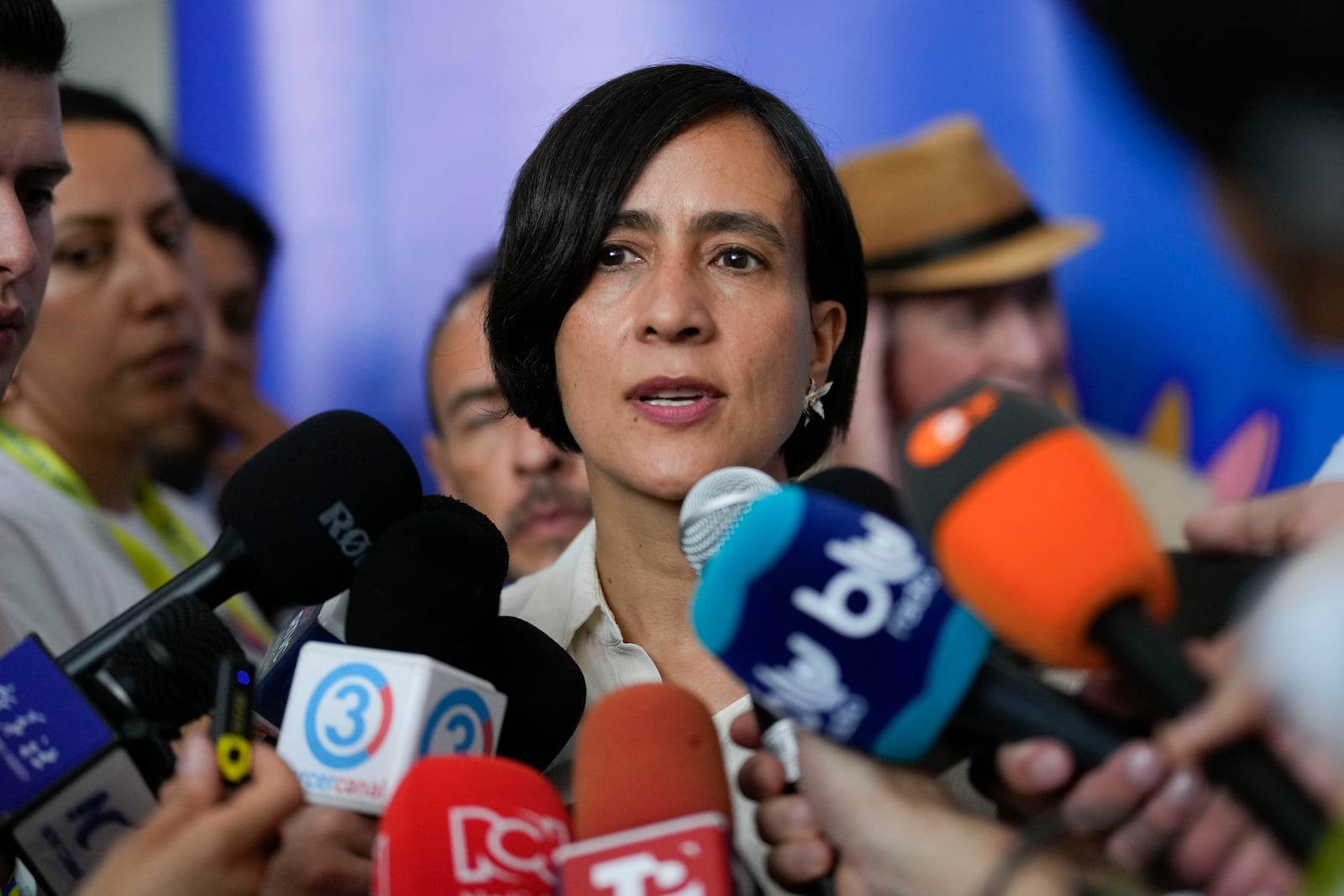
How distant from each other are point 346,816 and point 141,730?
0.70ft

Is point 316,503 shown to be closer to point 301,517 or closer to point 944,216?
point 301,517

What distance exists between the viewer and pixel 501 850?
968 mm

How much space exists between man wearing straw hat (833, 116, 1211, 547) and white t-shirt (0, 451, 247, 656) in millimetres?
1509

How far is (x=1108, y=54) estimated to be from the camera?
276 centimetres

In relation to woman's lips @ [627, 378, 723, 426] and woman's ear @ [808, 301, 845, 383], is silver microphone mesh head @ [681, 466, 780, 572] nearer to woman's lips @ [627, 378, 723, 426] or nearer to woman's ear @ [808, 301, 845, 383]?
woman's lips @ [627, 378, 723, 426]

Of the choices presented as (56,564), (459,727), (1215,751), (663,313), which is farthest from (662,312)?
(56,564)

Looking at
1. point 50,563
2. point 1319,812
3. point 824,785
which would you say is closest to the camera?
point 1319,812

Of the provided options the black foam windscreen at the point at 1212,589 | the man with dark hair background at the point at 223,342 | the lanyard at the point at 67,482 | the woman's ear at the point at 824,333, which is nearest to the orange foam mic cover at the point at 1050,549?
the black foam windscreen at the point at 1212,589

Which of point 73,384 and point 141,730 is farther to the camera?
point 73,384

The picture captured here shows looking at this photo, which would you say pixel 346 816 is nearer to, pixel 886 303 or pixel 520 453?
pixel 520 453

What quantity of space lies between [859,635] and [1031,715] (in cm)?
12

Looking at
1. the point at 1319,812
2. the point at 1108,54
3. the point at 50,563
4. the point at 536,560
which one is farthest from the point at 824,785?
the point at 1108,54

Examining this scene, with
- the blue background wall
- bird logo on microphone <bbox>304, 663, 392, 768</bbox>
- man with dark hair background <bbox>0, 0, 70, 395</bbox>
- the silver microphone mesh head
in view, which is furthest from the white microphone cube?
the blue background wall

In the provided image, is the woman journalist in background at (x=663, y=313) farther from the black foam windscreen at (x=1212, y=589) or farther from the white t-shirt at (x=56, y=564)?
the white t-shirt at (x=56, y=564)
